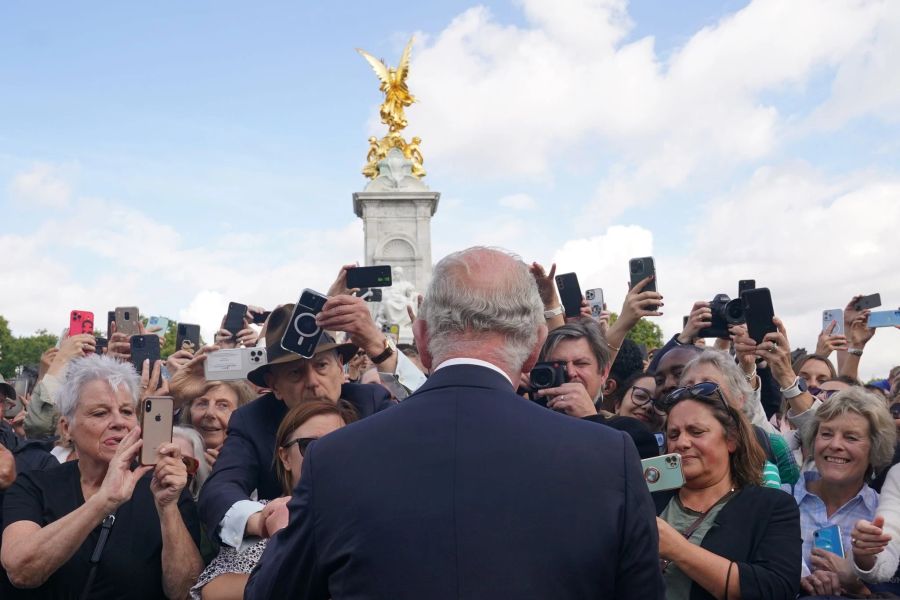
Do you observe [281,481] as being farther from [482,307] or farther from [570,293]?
[570,293]

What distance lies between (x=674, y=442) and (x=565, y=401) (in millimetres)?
462

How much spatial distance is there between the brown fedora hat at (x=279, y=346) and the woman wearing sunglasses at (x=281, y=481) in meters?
0.35

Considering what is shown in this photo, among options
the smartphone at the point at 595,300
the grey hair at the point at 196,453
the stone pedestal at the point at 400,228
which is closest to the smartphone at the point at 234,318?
the grey hair at the point at 196,453

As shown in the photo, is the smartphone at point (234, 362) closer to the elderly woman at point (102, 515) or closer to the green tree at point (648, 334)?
the elderly woman at point (102, 515)

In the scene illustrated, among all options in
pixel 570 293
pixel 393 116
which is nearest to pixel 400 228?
pixel 393 116

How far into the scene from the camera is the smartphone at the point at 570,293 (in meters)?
5.89

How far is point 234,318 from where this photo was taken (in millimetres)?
6922

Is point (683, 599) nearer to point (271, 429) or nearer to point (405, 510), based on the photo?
point (405, 510)

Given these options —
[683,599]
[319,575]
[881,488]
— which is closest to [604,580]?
[319,575]

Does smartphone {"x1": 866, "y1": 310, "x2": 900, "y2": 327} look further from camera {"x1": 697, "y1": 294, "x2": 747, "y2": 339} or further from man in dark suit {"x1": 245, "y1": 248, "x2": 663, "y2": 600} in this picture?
man in dark suit {"x1": 245, "y1": 248, "x2": 663, "y2": 600}

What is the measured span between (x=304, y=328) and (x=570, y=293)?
7.85 feet

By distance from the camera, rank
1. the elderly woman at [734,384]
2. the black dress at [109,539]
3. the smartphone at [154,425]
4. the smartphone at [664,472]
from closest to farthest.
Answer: the smartphone at [664,472], the smartphone at [154,425], the black dress at [109,539], the elderly woman at [734,384]

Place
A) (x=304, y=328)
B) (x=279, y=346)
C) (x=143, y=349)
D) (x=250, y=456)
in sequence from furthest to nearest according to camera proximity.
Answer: (x=143, y=349) < (x=279, y=346) < (x=304, y=328) < (x=250, y=456)

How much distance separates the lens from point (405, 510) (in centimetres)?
203
